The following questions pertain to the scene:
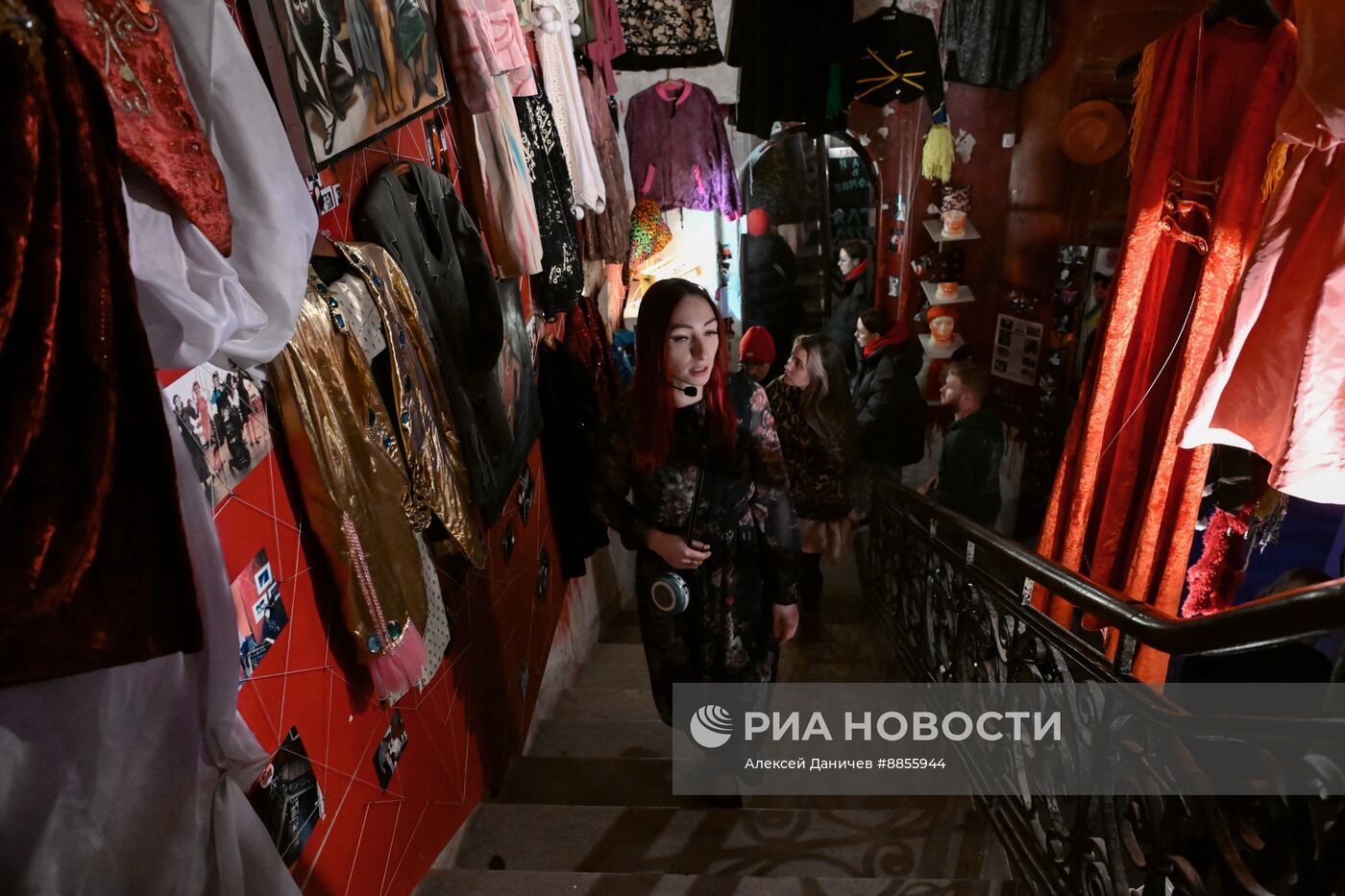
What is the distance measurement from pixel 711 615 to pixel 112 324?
170cm

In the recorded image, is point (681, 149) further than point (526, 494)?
Yes

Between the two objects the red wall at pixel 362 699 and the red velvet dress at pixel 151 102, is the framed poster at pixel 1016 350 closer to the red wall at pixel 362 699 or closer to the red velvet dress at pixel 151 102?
the red wall at pixel 362 699

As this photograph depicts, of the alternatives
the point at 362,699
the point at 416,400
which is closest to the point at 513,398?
the point at 416,400

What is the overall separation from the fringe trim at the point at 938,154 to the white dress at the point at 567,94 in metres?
2.11

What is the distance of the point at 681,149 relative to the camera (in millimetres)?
4656

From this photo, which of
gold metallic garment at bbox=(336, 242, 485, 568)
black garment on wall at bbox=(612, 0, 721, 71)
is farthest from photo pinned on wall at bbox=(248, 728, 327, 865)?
black garment on wall at bbox=(612, 0, 721, 71)

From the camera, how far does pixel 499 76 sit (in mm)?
2316

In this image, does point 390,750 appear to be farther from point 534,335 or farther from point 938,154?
point 938,154

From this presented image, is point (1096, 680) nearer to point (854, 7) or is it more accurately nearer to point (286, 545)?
point (286, 545)

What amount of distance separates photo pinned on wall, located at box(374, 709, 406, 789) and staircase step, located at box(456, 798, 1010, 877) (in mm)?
577

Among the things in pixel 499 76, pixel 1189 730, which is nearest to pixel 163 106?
pixel 499 76

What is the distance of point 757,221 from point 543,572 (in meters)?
3.10

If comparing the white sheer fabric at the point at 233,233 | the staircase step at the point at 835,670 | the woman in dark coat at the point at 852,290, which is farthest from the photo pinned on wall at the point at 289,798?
the woman in dark coat at the point at 852,290

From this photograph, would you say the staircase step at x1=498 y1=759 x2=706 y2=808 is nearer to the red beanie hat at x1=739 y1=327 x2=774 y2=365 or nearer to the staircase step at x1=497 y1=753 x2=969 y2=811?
the staircase step at x1=497 y1=753 x2=969 y2=811
